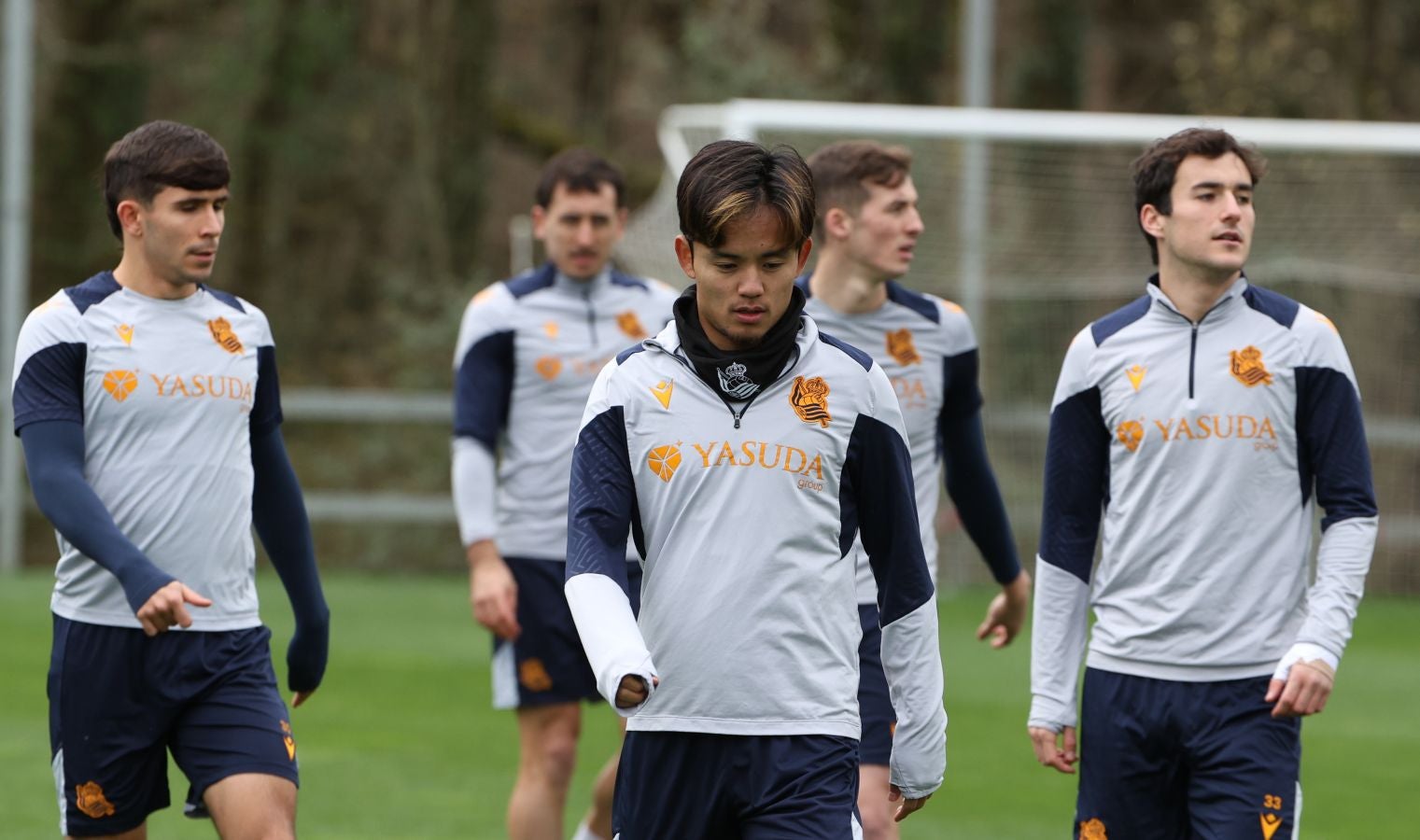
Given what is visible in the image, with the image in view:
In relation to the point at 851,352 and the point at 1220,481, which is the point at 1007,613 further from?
the point at 851,352

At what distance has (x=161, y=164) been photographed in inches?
197

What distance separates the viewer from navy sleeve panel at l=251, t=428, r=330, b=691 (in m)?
5.42

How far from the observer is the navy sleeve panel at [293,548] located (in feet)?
17.8

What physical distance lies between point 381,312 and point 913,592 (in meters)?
18.5

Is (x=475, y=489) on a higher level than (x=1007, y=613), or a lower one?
higher

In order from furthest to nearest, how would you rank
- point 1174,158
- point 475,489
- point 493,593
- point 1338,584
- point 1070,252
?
point 1070,252 → point 475,489 → point 493,593 → point 1174,158 → point 1338,584

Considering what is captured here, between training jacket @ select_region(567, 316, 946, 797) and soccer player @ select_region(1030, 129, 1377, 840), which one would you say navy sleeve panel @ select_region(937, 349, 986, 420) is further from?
training jacket @ select_region(567, 316, 946, 797)

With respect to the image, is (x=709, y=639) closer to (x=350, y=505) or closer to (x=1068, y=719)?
(x=1068, y=719)

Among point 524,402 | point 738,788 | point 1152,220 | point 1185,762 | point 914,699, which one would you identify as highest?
point 1152,220

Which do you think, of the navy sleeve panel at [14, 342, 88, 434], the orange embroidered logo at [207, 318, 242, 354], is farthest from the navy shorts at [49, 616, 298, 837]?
→ the orange embroidered logo at [207, 318, 242, 354]

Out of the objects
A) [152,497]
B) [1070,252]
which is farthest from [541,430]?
[1070,252]

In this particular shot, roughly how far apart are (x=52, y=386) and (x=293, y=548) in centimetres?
83

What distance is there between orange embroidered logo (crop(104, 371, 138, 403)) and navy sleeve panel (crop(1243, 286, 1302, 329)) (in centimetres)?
268

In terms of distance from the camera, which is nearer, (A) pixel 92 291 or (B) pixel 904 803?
(B) pixel 904 803
